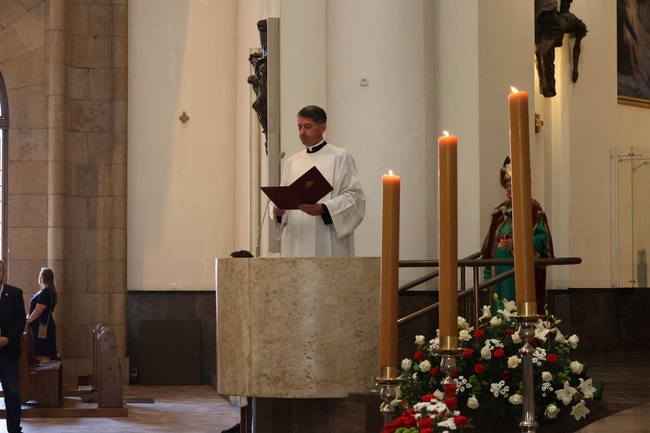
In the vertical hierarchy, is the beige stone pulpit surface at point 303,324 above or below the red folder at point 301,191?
below

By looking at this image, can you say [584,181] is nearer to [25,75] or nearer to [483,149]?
[483,149]

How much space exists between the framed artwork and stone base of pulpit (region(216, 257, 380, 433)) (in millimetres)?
7915

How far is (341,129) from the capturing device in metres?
10.6

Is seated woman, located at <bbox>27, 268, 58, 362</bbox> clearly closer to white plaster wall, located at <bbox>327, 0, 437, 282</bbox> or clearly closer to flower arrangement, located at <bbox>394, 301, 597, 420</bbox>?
white plaster wall, located at <bbox>327, 0, 437, 282</bbox>

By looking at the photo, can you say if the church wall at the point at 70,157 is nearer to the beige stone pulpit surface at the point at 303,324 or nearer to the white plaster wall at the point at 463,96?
the white plaster wall at the point at 463,96

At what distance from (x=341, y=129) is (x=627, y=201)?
365 centimetres

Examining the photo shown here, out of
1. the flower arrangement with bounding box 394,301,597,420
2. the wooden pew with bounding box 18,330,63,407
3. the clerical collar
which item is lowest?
the wooden pew with bounding box 18,330,63,407

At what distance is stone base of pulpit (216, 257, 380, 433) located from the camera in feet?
21.4

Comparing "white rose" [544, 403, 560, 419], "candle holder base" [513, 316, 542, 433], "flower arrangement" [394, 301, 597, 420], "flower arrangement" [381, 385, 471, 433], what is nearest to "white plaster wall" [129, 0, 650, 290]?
"flower arrangement" [394, 301, 597, 420]

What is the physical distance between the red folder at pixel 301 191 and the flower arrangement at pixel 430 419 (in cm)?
324

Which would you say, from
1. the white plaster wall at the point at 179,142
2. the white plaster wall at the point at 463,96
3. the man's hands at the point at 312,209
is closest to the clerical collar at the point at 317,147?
the man's hands at the point at 312,209

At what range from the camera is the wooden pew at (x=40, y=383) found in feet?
Answer: 42.1

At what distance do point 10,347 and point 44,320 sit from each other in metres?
3.12

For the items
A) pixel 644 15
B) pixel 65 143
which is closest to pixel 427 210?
pixel 644 15
